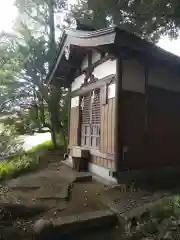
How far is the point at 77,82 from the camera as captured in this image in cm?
1079

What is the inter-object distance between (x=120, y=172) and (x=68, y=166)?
3.84m

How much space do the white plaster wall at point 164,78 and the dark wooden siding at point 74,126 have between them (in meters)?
3.75

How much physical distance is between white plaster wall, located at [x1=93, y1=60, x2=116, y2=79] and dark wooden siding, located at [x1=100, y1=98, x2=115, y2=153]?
941 millimetres

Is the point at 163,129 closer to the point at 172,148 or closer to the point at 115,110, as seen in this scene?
the point at 172,148

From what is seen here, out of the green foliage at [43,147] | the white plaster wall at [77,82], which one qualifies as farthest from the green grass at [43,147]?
the white plaster wall at [77,82]

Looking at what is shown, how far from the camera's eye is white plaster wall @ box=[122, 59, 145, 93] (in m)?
6.93

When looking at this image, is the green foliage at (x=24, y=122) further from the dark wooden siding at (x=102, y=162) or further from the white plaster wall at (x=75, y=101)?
the dark wooden siding at (x=102, y=162)

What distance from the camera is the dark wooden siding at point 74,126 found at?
10.1m

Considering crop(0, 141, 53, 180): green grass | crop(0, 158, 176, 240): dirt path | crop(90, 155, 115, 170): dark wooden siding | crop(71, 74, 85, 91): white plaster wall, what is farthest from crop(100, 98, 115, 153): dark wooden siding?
crop(0, 141, 53, 180): green grass

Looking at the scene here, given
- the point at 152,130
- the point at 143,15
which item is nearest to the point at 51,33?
the point at 143,15

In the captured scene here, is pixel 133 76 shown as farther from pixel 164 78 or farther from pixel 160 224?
pixel 160 224

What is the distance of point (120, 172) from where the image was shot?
6.58 metres

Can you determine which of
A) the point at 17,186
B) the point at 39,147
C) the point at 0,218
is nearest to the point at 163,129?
the point at 17,186

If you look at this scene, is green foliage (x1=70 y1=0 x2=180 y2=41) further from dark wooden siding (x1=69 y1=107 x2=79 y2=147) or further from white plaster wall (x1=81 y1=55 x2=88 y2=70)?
dark wooden siding (x1=69 y1=107 x2=79 y2=147)
